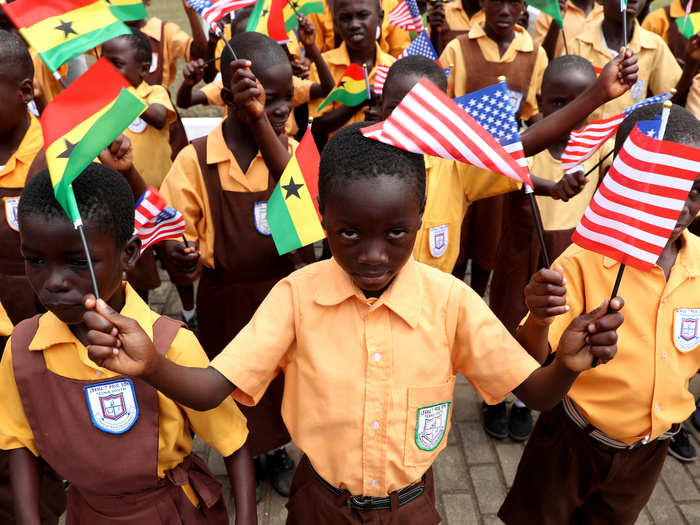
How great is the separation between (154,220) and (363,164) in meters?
1.27

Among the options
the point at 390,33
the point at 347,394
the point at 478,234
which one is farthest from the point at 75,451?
the point at 390,33

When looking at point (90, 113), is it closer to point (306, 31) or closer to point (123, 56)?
point (123, 56)

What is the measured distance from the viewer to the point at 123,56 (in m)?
4.01

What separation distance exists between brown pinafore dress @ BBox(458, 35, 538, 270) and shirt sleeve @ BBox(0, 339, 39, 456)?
284cm

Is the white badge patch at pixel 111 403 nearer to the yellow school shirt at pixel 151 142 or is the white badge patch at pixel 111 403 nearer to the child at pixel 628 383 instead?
the child at pixel 628 383

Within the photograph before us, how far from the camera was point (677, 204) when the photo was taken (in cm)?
155

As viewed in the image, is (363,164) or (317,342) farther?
(317,342)

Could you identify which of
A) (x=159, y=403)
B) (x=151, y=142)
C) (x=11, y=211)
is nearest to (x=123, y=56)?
(x=151, y=142)

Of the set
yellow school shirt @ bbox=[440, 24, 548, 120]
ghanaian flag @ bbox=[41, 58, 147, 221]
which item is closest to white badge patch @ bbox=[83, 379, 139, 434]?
ghanaian flag @ bbox=[41, 58, 147, 221]

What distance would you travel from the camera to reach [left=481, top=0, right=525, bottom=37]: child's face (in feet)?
14.8

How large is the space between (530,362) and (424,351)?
0.95ft

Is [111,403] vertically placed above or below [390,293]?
below

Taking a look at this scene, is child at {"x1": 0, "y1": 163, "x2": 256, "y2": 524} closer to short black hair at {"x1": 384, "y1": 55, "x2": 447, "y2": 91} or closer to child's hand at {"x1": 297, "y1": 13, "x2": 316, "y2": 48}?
short black hair at {"x1": 384, "y1": 55, "x2": 447, "y2": 91}

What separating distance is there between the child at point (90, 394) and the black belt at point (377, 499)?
0.93ft
